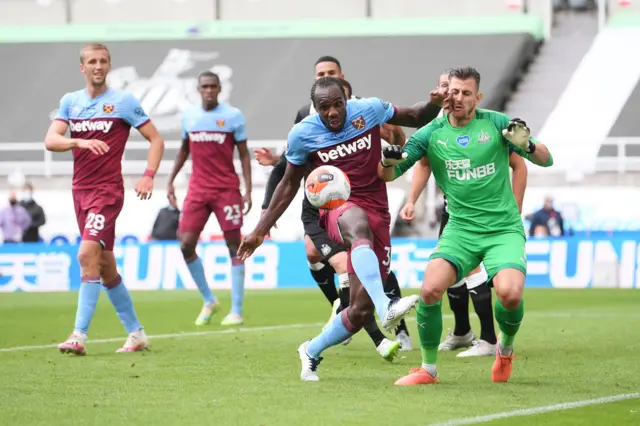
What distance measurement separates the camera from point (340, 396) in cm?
804

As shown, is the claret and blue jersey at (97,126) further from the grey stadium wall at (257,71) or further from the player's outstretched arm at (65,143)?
the grey stadium wall at (257,71)

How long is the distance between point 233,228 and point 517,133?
6777mm

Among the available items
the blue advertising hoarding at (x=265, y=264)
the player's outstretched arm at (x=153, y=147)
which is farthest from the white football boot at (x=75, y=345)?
the blue advertising hoarding at (x=265, y=264)

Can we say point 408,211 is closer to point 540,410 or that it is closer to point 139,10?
point 540,410

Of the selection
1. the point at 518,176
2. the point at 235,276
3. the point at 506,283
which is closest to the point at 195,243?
the point at 235,276

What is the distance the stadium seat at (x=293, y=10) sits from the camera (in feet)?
122

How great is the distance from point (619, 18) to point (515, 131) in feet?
90.3

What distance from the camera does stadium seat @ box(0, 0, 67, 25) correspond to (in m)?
38.8

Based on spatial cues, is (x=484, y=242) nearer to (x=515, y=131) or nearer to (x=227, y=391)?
(x=515, y=131)

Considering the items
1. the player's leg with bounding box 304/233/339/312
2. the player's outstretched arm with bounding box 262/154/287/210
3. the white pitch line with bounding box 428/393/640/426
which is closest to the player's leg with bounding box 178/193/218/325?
the player's outstretched arm with bounding box 262/154/287/210

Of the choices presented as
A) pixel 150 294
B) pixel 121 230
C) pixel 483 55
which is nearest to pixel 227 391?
pixel 150 294

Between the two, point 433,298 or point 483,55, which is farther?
point 483,55

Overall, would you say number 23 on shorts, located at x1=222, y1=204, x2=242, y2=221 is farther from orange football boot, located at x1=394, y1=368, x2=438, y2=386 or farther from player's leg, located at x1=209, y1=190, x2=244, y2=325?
orange football boot, located at x1=394, y1=368, x2=438, y2=386

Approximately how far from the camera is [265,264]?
73.3 ft
